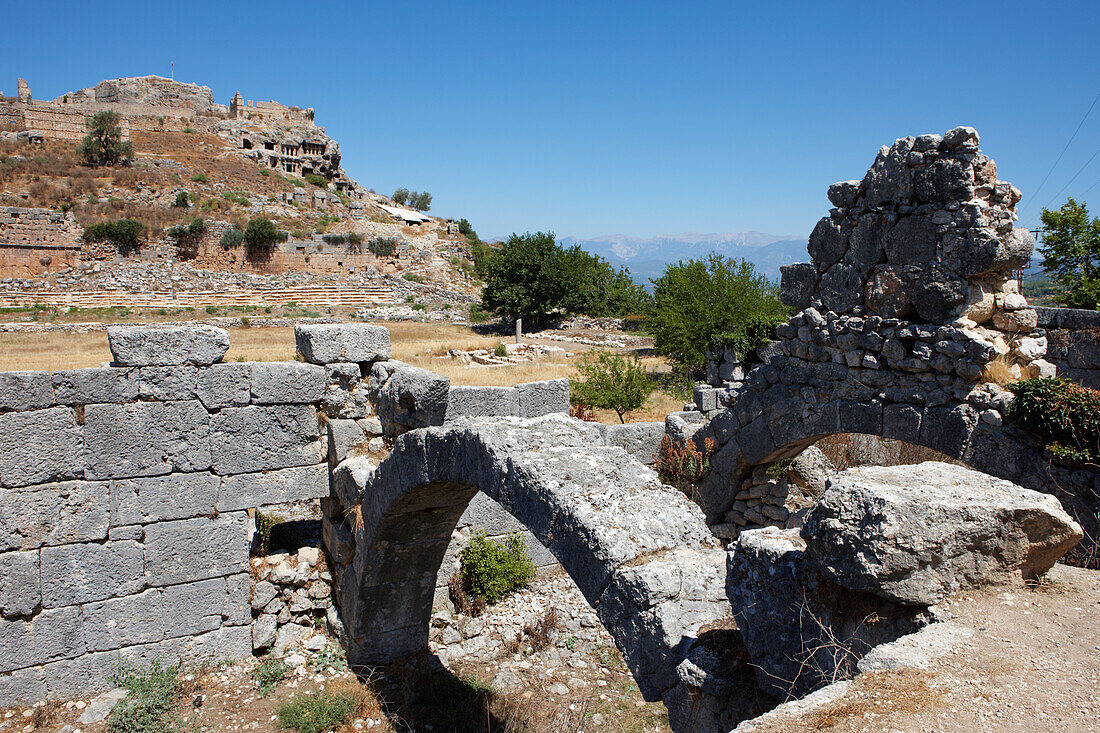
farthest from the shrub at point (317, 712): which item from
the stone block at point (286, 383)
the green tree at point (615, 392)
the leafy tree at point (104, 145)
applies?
the leafy tree at point (104, 145)

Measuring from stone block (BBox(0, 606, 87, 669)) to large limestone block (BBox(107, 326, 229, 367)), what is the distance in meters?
2.47

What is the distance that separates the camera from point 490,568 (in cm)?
847

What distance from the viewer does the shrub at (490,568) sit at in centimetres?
842

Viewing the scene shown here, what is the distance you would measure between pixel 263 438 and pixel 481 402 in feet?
8.45

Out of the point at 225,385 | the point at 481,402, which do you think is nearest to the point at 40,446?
the point at 225,385

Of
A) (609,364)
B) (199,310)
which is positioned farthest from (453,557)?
(199,310)

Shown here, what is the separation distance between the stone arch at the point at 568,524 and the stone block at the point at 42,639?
8.29 ft

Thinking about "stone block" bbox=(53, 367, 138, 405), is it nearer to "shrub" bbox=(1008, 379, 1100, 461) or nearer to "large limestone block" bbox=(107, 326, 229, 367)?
"large limestone block" bbox=(107, 326, 229, 367)

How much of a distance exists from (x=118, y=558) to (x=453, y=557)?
360cm

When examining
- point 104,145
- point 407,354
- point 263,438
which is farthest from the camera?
point 104,145

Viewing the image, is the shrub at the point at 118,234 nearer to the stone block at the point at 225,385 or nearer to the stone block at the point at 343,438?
the stone block at the point at 225,385

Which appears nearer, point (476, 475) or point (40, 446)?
point (476, 475)

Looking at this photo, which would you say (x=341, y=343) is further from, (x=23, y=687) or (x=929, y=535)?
(x=929, y=535)

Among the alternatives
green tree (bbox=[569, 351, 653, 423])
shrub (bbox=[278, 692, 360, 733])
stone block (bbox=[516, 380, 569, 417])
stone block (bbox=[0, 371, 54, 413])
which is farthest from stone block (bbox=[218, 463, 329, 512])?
green tree (bbox=[569, 351, 653, 423])
